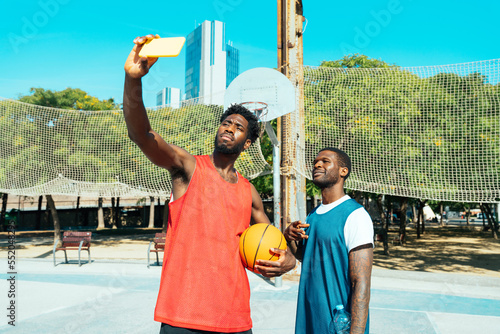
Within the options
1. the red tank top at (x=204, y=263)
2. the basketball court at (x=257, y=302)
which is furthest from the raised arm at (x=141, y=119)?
the basketball court at (x=257, y=302)

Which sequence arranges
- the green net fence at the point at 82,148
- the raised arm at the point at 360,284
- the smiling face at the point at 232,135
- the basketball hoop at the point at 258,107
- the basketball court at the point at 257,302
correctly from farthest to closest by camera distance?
the green net fence at the point at 82,148 → the basketball hoop at the point at 258,107 → the basketball court at the point at 257,302 → the smiling face at the point at 232,135 → the raised arm at the point at 360,284

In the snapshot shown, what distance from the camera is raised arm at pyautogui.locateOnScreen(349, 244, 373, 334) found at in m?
2.04

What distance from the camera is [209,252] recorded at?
195 cm

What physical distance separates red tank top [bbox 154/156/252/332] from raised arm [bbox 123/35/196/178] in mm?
155

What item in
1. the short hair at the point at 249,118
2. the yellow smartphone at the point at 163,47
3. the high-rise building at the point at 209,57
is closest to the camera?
the yellow smartphone at the point at 163,47

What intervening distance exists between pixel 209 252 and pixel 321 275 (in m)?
0.68

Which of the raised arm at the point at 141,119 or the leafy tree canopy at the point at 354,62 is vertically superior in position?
the leafy tree canopy at the point at 354,62

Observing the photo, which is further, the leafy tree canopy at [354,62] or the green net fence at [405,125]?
the leafy tree canopy at [354,62]

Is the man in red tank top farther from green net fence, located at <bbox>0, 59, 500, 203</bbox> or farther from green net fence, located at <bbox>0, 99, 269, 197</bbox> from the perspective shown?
green net fence, located at <bbox>0, 99, 269, 197</bbox>

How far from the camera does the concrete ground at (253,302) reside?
484 cm

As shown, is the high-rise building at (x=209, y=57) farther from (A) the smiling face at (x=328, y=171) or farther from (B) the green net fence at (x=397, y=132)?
(A) the smiling face at (x=328, y=171)

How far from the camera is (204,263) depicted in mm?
1937

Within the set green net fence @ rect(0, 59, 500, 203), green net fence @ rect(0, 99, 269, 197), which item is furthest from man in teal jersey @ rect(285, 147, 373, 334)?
green net fence @ rect(0, 99, 269, 197)

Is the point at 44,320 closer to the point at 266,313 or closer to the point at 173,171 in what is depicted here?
the point at 266,313
